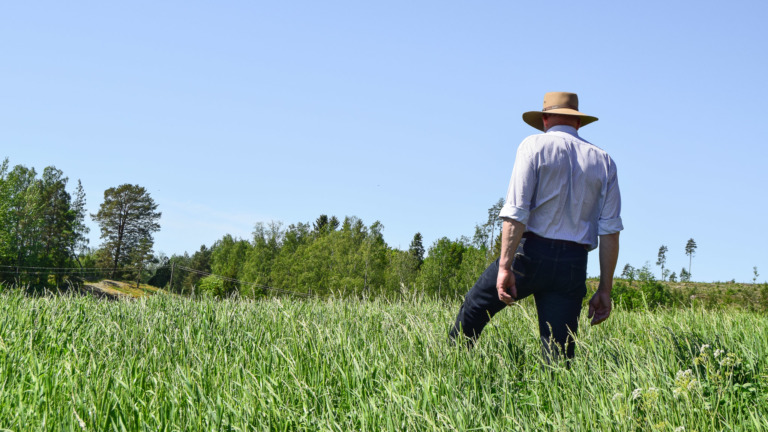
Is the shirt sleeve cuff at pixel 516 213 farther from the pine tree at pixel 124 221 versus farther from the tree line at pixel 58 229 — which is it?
the pine tree at pixel 124 221

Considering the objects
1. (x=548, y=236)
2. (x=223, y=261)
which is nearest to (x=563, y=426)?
(x=548, y=236)

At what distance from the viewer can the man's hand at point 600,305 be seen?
4.18 metres

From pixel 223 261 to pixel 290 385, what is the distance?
81.8m

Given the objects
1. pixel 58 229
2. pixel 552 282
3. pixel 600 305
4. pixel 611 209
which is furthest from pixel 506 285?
pixel 58 229

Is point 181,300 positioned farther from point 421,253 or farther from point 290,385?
point 421,253

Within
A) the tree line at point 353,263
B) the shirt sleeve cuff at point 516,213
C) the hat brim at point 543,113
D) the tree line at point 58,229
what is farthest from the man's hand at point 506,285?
the tree line at point 58,229

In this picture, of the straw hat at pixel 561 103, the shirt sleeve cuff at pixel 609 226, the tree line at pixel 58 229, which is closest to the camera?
the shirt sleeve cuff at pixel 609 226

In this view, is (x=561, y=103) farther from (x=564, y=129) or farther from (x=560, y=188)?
(x=560, y=188)

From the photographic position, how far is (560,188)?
3920 mm

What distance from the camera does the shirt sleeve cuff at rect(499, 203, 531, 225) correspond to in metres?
3.74

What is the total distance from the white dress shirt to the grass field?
63 centimetres

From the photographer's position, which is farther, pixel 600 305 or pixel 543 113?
pixel 543 113

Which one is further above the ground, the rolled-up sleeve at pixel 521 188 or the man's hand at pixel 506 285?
the rolled-up sleeve at pixel 521 188

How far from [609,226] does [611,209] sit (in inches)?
5.3
